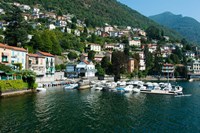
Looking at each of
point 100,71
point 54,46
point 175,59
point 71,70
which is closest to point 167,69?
point 175,59

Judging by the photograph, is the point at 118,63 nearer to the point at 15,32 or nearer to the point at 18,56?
the point at 15,32

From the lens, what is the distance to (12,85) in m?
57.0

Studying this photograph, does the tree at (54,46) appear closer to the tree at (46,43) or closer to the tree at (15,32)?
the tree at (46,43)

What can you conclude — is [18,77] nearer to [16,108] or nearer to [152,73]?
[16,108]

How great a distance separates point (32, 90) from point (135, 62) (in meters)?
84.0

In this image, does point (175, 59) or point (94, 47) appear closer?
point (94, 47)

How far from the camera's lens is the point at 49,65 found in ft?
293

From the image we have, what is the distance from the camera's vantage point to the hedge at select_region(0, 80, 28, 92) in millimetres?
54181

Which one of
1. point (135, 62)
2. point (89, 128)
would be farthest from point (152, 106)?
point (135, 62)

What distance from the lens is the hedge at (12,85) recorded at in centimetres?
5418

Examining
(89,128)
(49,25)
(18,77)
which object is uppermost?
(49,25)

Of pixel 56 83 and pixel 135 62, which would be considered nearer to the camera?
pixel 56 83

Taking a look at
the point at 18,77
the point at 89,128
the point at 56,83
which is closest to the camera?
the point at 89,128

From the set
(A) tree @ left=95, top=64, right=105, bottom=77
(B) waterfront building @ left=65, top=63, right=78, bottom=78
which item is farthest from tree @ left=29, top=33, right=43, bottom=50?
(A) tree @ left=95, top=64, right=105, bottom=77
